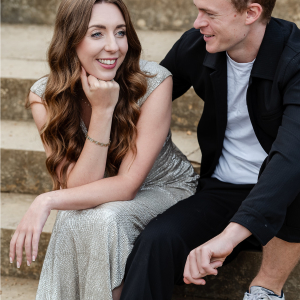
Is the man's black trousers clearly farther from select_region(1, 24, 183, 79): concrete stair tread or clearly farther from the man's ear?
select_region(1, 24, 183, 79): concrete stair tread

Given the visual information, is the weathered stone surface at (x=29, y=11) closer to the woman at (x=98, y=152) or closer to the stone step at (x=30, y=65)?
the stone step at (x=30, y=65)

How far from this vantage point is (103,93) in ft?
6.18

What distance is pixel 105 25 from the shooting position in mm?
1872

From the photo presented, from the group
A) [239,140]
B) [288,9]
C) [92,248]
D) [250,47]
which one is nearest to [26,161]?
[92,248]

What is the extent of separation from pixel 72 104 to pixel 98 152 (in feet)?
0.96

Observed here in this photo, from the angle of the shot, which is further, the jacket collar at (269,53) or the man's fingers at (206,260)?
the jacket collar at (269,53)

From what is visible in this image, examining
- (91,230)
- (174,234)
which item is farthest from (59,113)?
(174,234)

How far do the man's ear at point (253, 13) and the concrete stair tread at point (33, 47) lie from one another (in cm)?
130

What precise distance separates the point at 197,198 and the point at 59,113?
705mm

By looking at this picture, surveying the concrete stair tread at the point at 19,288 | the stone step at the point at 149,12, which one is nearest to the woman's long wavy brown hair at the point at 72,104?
the concrete stair tread at the point at 19,288

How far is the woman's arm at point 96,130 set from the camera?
6.21ft

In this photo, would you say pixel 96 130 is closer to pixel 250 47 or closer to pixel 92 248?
pixel 92 248

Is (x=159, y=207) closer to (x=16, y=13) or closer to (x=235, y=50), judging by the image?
(x=235, y=50)

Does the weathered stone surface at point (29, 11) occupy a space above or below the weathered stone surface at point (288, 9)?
below
